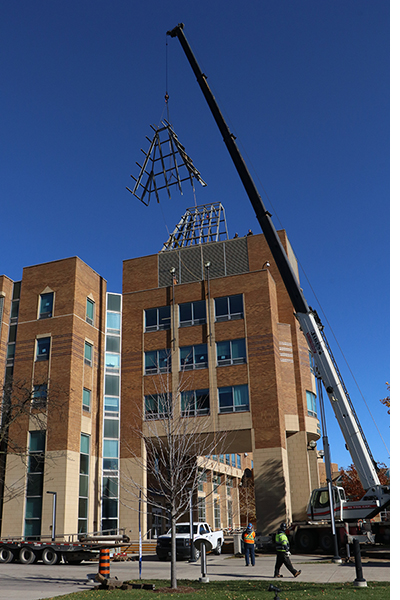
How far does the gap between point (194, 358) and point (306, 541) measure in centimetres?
1350

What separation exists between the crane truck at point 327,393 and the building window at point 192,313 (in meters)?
11.9

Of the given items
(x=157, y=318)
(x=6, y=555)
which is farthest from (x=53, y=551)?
(x=157, y=318)

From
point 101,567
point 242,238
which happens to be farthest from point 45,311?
point 101,567

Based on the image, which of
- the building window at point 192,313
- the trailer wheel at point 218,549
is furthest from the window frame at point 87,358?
the trailer wheel at point 218,549

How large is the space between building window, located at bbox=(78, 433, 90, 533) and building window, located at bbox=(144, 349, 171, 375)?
20.0ft

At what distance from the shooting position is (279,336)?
36.5 meters

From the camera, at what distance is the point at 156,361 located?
37.2 m

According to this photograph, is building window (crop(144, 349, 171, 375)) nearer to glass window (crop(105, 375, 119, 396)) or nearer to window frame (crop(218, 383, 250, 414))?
glass window (crop(105, 375, 119, 396))

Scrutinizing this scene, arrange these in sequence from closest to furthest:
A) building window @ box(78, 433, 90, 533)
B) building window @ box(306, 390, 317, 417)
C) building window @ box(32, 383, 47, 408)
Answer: building window @ box(32, 383, 47, 408), building window @ box(78, 433, 90, 533), building window @ box(306, 390, 317, 417)

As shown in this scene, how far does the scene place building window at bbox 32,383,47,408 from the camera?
105 feet

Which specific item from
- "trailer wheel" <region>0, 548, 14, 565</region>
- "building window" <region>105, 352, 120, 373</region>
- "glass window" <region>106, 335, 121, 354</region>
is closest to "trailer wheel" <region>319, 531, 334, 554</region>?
"trailer wheel" <region>0, 548, 14, 565</region>

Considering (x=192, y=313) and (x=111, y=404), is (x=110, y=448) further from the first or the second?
(x=192, y=313)

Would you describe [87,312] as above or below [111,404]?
above

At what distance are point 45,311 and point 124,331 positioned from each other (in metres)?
5.82
